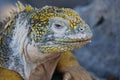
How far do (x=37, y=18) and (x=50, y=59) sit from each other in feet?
0.59

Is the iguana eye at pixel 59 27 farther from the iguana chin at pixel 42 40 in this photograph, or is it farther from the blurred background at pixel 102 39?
the blurred background at pixel 102 39

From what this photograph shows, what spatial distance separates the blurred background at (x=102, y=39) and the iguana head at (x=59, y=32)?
1242 millimetres

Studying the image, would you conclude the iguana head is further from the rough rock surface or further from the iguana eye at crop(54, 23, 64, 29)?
the rough rock surface

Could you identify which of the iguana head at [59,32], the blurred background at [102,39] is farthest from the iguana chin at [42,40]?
the blurred background at [102,39]

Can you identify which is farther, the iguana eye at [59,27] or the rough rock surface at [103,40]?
the rough rock surface at [103,40]

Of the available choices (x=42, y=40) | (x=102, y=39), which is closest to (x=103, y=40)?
(x=102, y=39)

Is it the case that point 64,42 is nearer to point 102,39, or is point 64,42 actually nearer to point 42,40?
point 42,40

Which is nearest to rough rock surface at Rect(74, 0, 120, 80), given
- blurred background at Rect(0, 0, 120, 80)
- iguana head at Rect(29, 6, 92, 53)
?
blurred background at Rect(0, 0, 120, 80)

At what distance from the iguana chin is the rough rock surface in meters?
1.05

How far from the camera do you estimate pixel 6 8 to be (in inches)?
94.7

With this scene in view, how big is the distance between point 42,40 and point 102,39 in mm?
1413

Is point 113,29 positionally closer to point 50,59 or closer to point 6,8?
point 6,8

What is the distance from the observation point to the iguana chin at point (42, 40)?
1731 mm

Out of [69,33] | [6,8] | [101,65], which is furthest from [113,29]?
[69,33]
